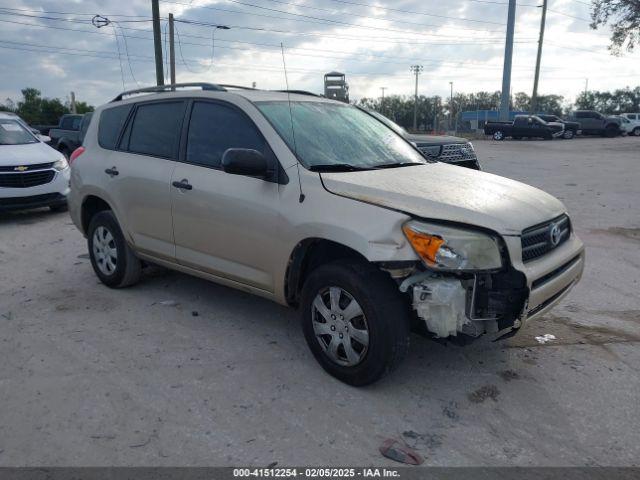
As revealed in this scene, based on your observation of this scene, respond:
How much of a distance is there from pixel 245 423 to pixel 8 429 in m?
1.30

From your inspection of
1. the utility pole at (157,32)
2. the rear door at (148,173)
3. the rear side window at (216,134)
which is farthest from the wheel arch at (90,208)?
the utility pole at (157,32)

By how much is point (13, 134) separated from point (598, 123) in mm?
41184

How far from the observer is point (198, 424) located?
9.79ft

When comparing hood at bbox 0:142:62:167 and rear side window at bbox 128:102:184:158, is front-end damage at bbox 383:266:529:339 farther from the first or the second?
hood at bbox 0:142:62:167

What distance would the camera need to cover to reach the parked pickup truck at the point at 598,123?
4012cm

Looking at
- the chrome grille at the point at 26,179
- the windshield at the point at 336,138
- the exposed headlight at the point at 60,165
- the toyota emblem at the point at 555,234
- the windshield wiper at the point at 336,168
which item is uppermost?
the windshield at the point at 336,138

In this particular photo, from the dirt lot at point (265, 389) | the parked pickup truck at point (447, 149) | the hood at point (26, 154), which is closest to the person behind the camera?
the dirt lot at point (265, 389)

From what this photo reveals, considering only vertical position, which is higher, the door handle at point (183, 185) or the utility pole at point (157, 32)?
the utility pole at point (157, 32)

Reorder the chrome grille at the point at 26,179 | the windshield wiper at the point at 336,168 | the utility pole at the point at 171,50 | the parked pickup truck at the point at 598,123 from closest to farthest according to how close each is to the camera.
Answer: the windshield wiper at the point at 336,168
the chrome grille at the point at 26,179
the utility pole at the point at 171,50
the parked pickup truck at the point at 598,123

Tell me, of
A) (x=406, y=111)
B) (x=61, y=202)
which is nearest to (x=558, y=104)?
(x=406, y=111)

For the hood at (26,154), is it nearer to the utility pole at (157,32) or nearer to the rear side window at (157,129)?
the rear side window at (157,129)

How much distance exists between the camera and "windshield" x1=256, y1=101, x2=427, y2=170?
378 cm

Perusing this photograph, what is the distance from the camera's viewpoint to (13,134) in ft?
31.9

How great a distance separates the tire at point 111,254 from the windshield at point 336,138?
206 cm
